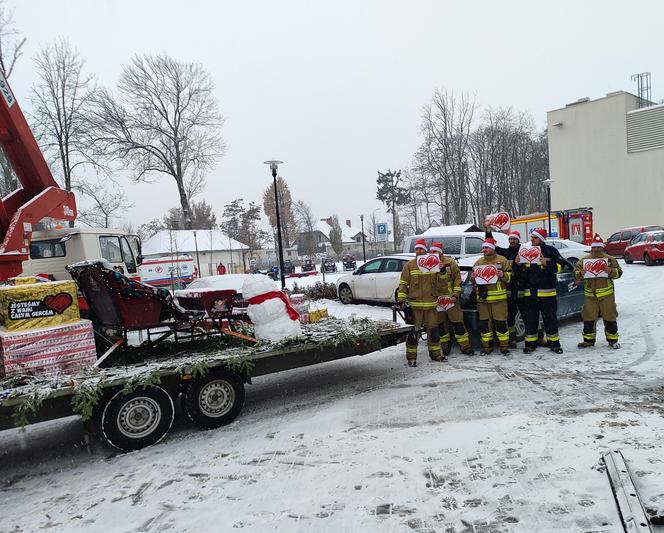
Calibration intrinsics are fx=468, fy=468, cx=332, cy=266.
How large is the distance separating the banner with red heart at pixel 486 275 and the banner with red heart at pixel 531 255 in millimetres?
562

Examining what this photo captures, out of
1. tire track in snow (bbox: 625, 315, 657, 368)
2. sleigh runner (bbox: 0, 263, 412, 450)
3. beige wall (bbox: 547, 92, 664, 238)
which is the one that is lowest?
tire track in snow (bbox: 625, 315, 657, 368)

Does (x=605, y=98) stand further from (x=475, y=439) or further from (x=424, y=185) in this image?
(x=475, y=439)

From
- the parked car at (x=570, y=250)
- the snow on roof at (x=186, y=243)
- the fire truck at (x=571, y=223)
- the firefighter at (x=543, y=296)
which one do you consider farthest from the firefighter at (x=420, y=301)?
the snow on roof at (x=186, y=243)

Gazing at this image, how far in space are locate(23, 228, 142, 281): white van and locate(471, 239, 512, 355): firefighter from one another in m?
11.0

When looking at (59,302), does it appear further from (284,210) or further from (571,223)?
(284,210)

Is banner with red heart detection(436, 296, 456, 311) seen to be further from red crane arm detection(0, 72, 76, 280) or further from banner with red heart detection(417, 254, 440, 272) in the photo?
red crane arm detection(0, 72, 76, 280)

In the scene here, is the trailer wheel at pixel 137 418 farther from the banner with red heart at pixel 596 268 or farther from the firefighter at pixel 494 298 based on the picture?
the banner with red heart at pixel 596 268

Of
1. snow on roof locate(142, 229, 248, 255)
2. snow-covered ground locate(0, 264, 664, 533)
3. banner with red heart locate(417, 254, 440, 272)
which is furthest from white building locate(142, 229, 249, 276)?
snow-covered ground locate(0, 264, 664, 533)

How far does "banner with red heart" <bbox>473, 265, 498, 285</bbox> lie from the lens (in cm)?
691

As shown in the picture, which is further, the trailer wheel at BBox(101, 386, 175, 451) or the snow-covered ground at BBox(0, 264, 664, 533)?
the trailer wheel at BBox(101, 386, 175, 451)

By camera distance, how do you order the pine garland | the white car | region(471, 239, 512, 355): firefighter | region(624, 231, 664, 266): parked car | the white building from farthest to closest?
the white building
region(624, 231, 664, 266): parked car
the white car
region(471, 239, 512, 355): firefighter
the pine garland

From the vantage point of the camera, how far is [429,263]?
22.5 feet

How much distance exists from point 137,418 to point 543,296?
18.8 ft

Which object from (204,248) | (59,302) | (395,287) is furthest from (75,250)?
(204,248)
